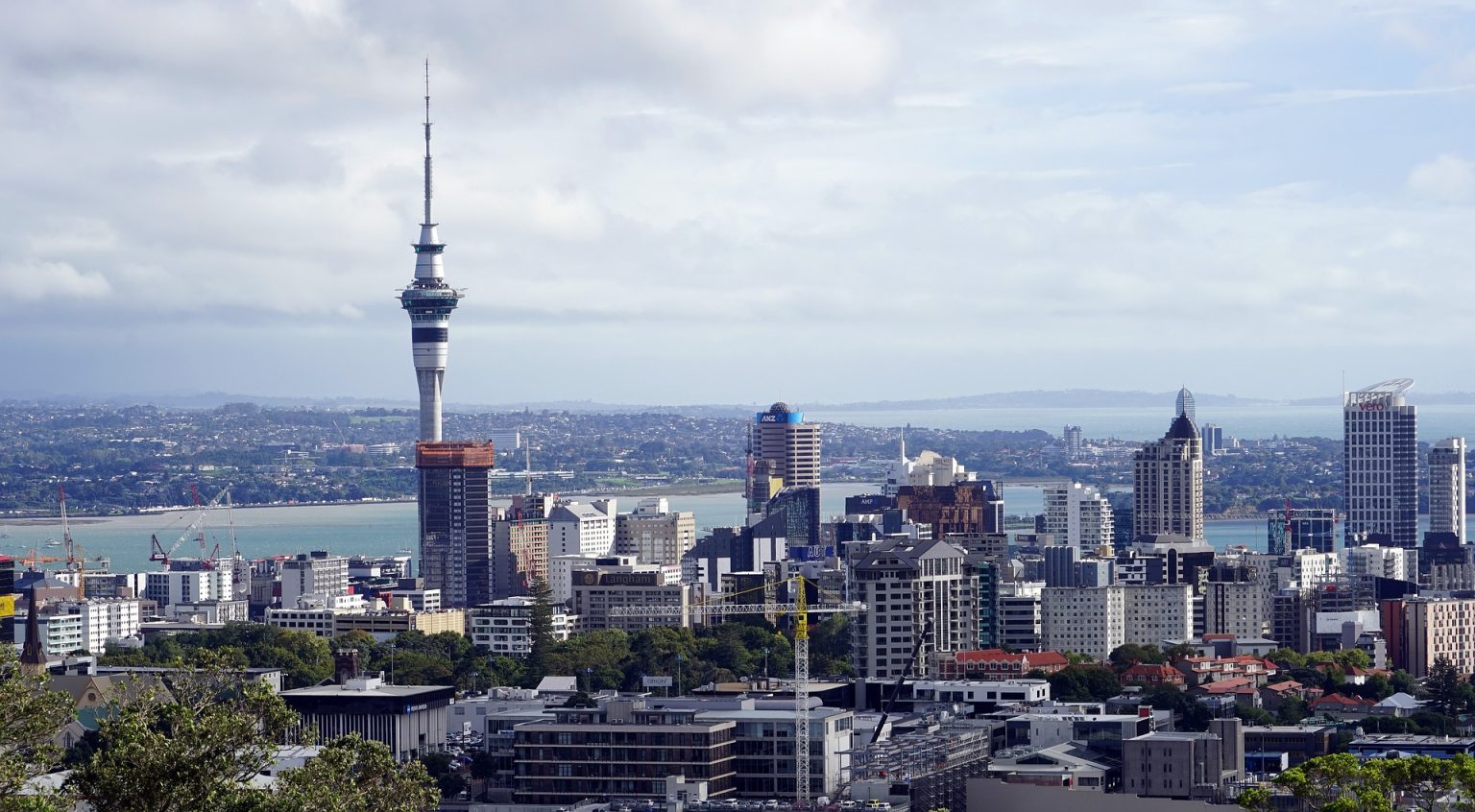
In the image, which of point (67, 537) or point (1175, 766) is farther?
point (67, 537)

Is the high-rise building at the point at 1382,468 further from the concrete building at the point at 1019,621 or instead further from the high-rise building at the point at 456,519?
the concrete building at the point at 1019,621

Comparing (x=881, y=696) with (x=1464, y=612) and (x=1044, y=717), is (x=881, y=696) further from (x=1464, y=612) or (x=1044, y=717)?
(x=1464, y=612)

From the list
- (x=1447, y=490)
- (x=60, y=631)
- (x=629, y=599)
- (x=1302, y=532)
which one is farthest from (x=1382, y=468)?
(x=60, y=631)

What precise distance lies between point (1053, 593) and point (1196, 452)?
33520 millimetres

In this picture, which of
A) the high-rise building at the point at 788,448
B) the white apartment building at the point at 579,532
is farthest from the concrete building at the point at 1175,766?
the high-rise building at the point at 788,448

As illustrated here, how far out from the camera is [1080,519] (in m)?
104

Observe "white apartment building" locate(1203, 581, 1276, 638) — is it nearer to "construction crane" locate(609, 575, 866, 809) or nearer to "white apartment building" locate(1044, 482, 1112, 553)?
"construction crane" locate(609, 575, 866, 809)

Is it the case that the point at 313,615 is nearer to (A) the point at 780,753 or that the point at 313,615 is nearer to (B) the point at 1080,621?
(B) the point at 1080,621

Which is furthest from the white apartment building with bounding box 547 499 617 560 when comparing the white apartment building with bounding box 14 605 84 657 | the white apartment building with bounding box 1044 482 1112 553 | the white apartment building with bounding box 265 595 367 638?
the white apartment building with bounding box 14 605 84 657

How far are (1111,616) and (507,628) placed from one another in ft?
46.9

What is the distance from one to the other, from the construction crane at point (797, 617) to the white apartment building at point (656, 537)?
90.1 feet

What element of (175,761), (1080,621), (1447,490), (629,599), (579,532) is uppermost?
(1447,490)

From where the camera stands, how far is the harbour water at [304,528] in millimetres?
134000

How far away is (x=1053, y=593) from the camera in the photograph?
68.0 m
